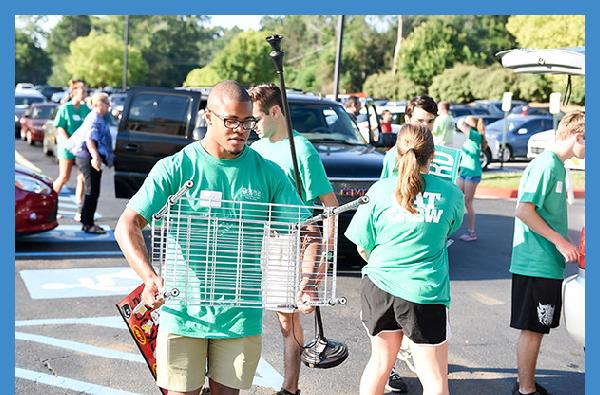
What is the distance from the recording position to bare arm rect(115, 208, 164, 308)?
3.05 meters

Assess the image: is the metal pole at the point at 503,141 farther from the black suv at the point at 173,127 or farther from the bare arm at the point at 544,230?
the bare arm at the point at 544,230

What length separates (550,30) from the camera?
112ft

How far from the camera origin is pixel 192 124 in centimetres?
1075

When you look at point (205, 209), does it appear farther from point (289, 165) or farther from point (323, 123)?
point (323, 123)

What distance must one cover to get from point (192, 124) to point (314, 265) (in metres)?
7.41

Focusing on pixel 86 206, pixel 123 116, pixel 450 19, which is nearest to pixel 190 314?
pixel 86 206

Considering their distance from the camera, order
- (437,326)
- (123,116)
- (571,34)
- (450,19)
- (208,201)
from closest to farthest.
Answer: (208,201) < (437,326) < (123,116) < (571,34) < (450,19)

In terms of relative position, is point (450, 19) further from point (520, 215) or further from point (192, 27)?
point (520, 215)

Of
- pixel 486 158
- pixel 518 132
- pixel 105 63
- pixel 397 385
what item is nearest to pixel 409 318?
pixel 397 385

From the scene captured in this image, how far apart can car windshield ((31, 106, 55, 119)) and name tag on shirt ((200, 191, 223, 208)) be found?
23751 mm

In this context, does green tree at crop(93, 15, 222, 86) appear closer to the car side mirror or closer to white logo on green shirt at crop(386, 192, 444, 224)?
the car side mirror

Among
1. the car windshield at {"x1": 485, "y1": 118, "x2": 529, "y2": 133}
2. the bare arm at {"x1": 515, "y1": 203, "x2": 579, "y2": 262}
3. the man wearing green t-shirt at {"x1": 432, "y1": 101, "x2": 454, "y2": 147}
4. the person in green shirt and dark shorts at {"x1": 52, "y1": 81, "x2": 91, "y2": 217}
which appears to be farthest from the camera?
the car windshield at {"x1": 485, "y1": 118, "x2": 529, "y2": 133}

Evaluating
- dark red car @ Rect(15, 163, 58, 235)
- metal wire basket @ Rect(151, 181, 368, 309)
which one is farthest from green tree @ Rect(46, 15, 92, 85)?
metal wire basket @ Rect(151, 181, 368, 309)

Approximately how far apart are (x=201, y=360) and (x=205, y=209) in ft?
2.18
